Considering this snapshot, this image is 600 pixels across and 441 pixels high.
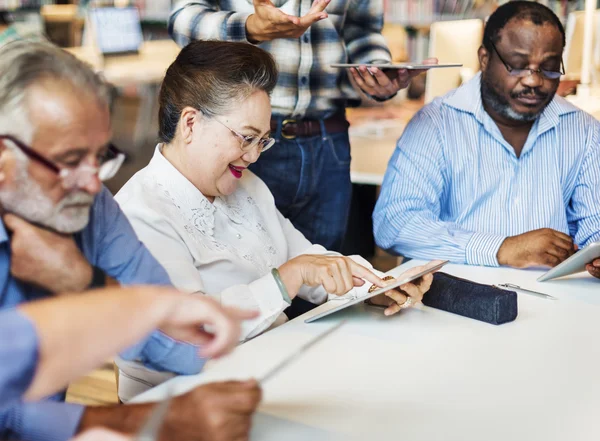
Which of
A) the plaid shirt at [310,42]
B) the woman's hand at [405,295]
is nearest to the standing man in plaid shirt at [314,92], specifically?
the plaid shirt at [310,42]

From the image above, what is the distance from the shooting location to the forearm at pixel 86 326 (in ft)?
2.39

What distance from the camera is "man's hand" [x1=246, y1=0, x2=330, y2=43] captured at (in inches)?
70.0

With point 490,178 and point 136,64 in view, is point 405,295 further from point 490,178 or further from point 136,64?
point 136,64

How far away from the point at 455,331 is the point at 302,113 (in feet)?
3.22

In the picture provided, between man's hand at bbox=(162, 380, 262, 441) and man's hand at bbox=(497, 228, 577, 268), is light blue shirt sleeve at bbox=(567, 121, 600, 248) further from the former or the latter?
man's hand at bbox=(162, 380, 262, 441)

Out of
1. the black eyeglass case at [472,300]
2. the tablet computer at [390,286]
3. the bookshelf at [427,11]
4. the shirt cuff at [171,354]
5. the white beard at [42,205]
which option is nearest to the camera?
the white beard at [42,205]

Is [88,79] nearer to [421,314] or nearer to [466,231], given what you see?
[421,314]

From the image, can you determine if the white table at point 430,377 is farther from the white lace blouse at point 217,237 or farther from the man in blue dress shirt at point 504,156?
the man in blue dress shirt at point 504,156

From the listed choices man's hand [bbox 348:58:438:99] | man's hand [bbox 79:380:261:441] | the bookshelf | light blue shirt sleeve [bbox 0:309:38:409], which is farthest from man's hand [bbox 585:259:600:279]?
the bookshelf

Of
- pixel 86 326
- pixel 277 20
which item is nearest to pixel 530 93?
pixel 277 20

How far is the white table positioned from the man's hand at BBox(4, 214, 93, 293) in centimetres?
23

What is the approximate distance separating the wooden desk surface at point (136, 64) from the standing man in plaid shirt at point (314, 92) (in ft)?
12.2

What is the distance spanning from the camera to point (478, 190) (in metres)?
2.27

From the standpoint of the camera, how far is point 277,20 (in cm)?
179
